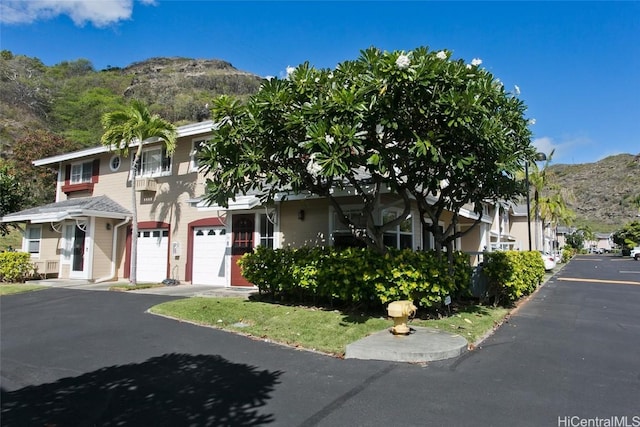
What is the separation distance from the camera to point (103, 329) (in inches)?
333

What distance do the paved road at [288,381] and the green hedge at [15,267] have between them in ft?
33.6

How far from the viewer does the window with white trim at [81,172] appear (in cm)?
2030

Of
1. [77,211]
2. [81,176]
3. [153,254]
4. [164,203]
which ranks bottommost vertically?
[153,254]

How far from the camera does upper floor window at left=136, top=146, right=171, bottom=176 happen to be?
1745 centimetres

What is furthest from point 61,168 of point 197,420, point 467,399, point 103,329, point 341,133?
point 467,399

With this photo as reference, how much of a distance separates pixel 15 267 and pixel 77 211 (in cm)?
397

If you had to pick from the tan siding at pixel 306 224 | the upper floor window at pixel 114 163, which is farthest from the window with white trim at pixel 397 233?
the upper floor window at pixel 114 163

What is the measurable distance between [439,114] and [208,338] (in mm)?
5775

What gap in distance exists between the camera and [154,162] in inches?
703

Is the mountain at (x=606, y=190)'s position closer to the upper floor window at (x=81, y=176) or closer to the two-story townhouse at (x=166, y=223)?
the two-story townhouse at (x=166, y=223)

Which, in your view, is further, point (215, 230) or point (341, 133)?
point (215, 230)

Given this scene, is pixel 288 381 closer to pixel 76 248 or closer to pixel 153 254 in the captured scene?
pixel 153 254

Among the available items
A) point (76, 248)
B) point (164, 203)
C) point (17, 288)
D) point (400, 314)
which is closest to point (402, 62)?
point (400, 314)

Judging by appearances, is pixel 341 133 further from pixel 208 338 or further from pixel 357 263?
pixel 208 338
